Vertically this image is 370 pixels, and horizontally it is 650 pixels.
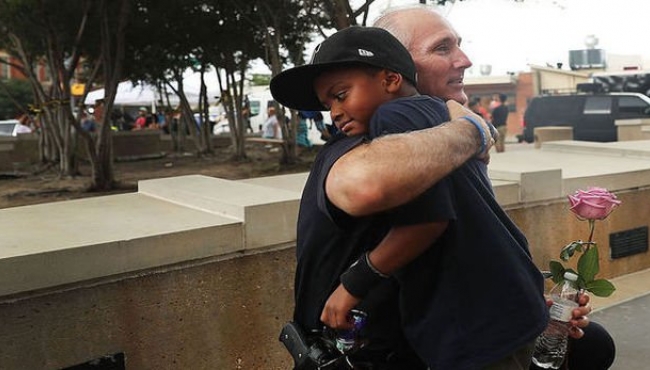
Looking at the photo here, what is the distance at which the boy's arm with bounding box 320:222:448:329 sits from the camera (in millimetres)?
1547

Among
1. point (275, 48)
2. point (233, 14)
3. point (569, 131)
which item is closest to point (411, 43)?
point (275, 48)

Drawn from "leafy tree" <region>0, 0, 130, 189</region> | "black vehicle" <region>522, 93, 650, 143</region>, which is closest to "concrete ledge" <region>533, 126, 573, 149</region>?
"black vehicle" <region>522, 93, 650, 143</region>

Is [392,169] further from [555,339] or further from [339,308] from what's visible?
[555,339]

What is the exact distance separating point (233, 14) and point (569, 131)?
27.6ft

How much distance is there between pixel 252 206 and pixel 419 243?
182 cm

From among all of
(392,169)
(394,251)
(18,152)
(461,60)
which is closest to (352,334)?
(394,251)

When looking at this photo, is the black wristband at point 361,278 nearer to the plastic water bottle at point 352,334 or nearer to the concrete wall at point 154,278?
the plastic water bottle at point 352,334

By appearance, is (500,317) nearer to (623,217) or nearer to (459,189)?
(459,189)

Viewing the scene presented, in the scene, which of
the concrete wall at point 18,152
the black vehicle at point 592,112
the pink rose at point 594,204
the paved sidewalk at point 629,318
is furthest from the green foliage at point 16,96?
the pink rose at point 594,204

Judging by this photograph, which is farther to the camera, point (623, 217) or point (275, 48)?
point (275, 48)

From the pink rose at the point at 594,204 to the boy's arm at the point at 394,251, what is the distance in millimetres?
1289

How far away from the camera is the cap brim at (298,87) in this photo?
1709 mm

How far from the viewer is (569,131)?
16.1 m

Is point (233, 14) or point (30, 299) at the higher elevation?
point (233, 14)
